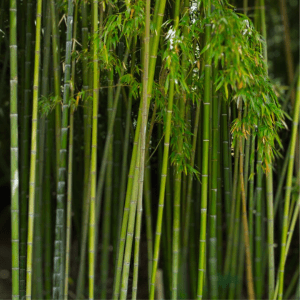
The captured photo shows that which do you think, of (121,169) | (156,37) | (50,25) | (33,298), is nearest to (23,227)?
(33,298)

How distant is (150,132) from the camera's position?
228 centimetres

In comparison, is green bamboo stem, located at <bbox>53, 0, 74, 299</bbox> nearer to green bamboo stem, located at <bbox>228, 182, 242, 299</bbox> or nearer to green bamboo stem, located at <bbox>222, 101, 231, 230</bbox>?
green bamboo stem, located at <bbox>222, 101, 231, 230</bbox>

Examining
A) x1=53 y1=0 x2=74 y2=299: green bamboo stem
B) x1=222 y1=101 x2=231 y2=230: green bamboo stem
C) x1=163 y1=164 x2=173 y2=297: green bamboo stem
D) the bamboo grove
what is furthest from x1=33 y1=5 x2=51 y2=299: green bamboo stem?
x1=222 y1=101 x2=231 y2=230: green bamboo stem

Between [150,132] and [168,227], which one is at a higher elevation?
[150,132]

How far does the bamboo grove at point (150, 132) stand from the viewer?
77.4 inches

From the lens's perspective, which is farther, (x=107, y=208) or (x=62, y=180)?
(x=107, y=208)

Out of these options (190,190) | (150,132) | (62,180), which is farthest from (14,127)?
(190,190)

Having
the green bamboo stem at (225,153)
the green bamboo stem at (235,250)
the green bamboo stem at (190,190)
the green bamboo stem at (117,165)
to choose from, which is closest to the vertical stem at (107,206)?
the green bamboo stem at (117,165)

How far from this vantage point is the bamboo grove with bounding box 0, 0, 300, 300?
1.96m

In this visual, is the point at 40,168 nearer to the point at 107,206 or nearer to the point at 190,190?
the point at 107,206

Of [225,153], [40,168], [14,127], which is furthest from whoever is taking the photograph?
[40,168]

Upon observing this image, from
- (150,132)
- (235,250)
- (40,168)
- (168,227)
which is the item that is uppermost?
(150,132)

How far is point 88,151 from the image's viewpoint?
254cm

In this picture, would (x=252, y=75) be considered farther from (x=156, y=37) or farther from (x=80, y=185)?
(x=80, y=185)
